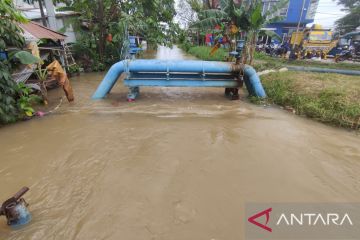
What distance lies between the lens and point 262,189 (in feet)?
9.40

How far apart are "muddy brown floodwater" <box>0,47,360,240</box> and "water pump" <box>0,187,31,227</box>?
3.9 inches

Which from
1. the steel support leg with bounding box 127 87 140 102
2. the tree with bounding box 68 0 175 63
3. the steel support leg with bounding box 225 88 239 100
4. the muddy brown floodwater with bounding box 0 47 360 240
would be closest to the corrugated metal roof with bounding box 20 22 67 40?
the tree with bounding box 68 0 175 63

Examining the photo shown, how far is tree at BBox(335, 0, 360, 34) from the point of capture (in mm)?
29019

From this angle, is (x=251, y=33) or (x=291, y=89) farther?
(x=251, y=33)

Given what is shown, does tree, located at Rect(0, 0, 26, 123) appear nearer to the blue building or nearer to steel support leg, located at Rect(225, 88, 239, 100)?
steel support leg, located at Rect(225, 88, 239, 100)

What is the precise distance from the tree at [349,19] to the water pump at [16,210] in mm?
37621

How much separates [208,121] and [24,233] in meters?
3.96

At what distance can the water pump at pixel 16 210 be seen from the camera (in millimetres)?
2121

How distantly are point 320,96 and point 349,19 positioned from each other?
33.8m

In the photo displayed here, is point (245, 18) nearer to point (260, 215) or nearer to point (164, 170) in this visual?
point (164, 170)

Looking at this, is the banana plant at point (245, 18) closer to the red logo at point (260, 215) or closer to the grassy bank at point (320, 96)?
the grassy bank at point (320, 96)

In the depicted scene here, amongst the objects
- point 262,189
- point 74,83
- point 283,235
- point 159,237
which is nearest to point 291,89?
point 262,189

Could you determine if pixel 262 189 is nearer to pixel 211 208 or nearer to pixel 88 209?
pixel 211 208

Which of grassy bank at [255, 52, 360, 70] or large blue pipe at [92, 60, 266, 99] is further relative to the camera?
grassy bank at [255, 52, 360, 70]
